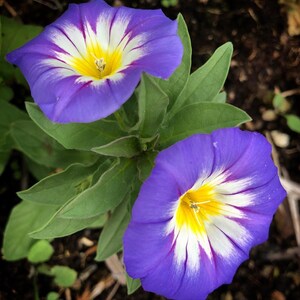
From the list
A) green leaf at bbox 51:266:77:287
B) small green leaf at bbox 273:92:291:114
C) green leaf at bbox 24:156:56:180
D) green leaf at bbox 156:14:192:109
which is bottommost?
green leaf at bbox 51:266:77:287

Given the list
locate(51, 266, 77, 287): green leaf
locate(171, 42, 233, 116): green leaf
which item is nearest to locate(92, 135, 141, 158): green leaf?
locate(171, 42, 233, 116): green leaf

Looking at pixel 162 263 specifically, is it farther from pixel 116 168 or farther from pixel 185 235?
pixel 116 168

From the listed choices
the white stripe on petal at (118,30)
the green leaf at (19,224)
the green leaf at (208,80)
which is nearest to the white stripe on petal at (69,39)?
the white stripe on petal at (118,30)

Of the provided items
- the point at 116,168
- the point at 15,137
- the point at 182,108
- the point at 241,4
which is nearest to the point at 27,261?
the point at 15,137

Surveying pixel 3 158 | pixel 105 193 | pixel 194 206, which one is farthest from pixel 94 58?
pixel 3 158

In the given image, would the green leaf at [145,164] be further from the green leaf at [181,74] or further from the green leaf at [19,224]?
the green leaf at [19,224]

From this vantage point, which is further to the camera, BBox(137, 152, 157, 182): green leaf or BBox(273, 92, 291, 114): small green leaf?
BBox(273, 92, 291, 114): small green leaf

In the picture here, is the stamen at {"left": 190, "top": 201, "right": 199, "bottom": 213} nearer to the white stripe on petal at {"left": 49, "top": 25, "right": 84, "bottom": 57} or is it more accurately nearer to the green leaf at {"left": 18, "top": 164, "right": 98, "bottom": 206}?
the green leaf at {"left": 18, "top": 164, "right": 98, "bottom": 206}
